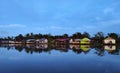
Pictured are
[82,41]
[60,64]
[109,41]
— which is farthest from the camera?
[82,41]

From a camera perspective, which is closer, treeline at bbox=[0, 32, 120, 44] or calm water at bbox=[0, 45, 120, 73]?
calm water at bbox=[0, 45, 120, 73]

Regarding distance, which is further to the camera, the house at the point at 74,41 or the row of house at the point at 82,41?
the house at the point at 74,41

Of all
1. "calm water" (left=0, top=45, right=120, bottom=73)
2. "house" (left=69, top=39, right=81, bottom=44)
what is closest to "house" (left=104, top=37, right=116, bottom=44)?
"house" (left=69, top=39, right=81, bottom=44)

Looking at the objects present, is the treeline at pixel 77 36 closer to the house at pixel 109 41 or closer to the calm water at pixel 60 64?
the house at pixel 109 41

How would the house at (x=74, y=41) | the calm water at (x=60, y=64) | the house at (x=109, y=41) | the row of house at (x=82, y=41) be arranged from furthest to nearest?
the house at (x=74, y=41) → the row of house at (x=82, y=41) → the house at (x=109, y=41) → the calm water at (x=60, y=64)

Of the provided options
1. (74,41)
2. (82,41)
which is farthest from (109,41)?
(74,41)

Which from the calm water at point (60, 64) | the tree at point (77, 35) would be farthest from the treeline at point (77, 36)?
the calm water at point (60, 64)

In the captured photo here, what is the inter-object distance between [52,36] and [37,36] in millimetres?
7160

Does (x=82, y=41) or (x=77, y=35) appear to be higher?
(x=77, y=35)

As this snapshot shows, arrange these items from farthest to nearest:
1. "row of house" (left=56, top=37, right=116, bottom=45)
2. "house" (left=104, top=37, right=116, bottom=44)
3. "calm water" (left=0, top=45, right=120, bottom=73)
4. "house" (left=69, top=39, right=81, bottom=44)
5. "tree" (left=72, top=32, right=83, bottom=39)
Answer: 1. "tree" (left=72, top=32, right=83, bottom=39)
2. "house" (left=69, top=39, right=81, bottom=44)
3. "row of house" (left=56, top=37, right=116, bottom=45)
4. "house" (left=104, top=37, right=116, bottom=44)
5. "calm water" (left=0, top=45, right=120, bottom=73)

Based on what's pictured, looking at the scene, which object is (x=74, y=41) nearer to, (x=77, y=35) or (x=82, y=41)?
(x=82, y=41)

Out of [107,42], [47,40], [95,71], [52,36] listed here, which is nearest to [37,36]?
[52,36]

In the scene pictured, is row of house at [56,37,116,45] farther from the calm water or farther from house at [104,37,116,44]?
the calm water

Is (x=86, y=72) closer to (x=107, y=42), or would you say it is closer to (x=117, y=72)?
(x=117, y=72)
